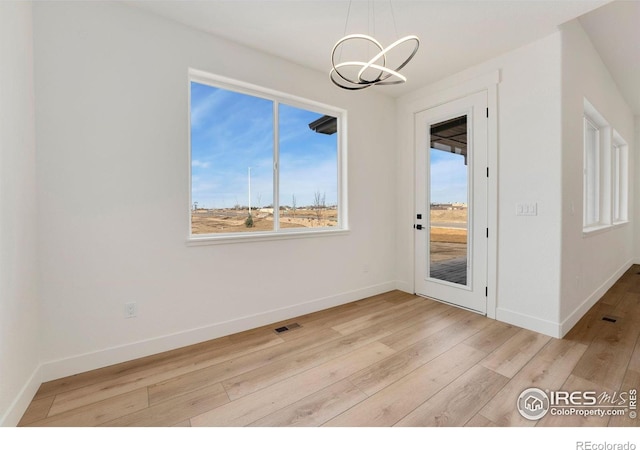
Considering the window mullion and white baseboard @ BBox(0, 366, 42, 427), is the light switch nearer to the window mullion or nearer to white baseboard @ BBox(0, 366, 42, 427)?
the window mullion

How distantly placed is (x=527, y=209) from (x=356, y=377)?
2.30 metres

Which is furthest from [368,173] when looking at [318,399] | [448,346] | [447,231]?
[318,399]

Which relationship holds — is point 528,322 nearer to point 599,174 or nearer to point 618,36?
point 599,174

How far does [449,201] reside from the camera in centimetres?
345

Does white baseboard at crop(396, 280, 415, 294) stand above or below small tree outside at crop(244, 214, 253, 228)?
below

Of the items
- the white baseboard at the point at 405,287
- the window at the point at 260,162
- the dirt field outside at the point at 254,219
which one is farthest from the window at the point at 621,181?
the dirt field outside at the point at 254,219

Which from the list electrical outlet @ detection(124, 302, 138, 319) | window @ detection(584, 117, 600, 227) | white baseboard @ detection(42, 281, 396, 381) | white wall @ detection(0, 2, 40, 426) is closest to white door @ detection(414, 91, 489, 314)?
white baseboard @ detection(42, 281, 396, 381)

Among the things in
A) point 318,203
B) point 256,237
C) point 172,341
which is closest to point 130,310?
point 172,341

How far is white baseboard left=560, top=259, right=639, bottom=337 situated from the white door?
0.67 meters

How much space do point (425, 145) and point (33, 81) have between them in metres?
3.79

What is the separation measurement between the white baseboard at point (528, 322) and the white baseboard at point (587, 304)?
0.07m

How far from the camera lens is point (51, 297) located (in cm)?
194

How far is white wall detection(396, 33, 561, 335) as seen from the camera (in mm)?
2551

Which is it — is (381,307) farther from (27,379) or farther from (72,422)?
(27,379)
